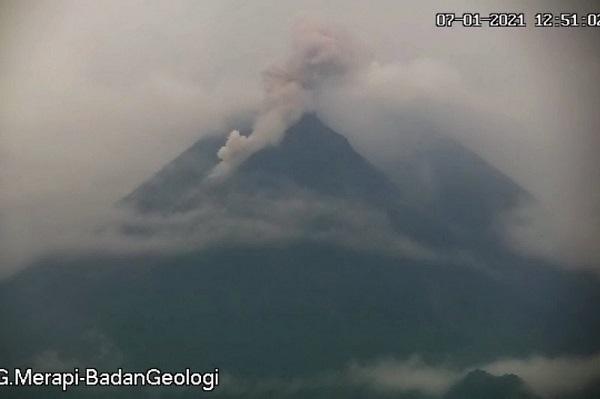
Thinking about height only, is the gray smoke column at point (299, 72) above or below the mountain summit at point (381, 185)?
above

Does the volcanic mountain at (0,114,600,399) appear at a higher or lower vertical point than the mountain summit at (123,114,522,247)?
lower

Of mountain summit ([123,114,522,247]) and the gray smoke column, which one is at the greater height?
the gray smoke column

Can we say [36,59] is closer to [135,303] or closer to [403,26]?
[135,303]

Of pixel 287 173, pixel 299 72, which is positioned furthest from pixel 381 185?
pixel 299 72

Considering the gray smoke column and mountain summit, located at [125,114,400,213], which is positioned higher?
the gray smoke column

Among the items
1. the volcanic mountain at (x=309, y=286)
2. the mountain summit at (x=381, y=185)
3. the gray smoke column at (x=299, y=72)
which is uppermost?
the gray smoke column at (x=299, y=72)

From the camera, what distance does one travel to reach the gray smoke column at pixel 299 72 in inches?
78.6

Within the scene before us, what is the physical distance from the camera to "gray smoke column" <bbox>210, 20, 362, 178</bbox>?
200 cm

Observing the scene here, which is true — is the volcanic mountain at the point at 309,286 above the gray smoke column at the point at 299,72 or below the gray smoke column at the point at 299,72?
below

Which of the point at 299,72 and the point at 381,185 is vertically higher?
the point at 299,72

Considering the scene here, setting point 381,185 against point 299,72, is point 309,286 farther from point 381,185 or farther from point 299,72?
point 299,72

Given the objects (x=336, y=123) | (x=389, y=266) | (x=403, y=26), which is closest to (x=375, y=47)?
(x=403, y=26)

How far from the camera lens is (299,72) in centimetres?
200

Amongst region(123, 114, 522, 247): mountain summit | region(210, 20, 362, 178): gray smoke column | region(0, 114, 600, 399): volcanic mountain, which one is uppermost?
region(210, 20, 362, 178): gray smoke column
